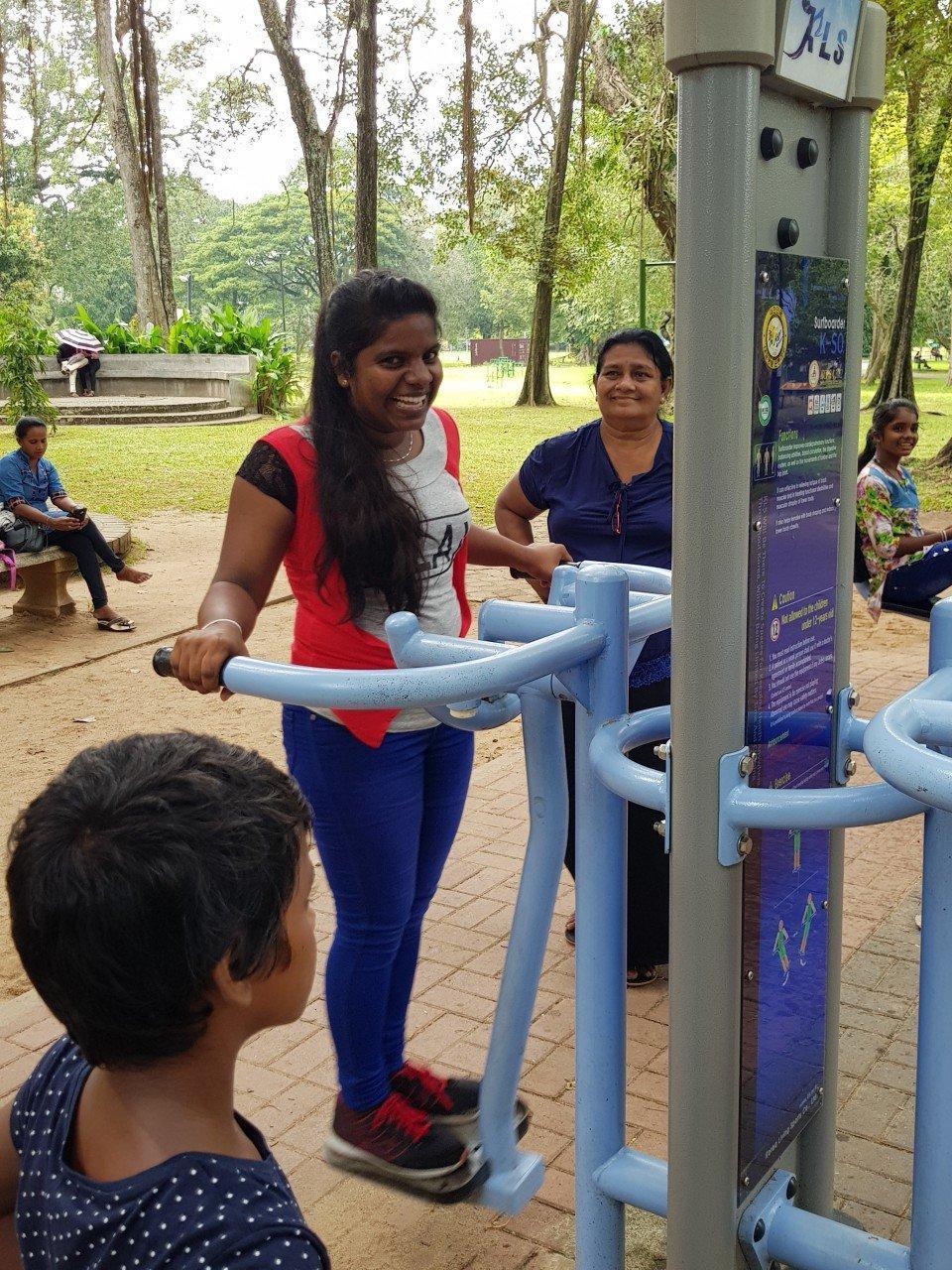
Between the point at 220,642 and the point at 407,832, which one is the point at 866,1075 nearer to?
the point at 407,832

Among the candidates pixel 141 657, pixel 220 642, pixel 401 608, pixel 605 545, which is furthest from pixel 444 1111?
pixel 141 657

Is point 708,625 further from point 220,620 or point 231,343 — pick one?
point 231,343

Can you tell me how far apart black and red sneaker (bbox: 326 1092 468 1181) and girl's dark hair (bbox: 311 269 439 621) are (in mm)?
934

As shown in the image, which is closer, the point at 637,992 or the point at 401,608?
the point at 401,608

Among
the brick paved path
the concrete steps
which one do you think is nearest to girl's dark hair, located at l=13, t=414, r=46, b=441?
the brick paved path

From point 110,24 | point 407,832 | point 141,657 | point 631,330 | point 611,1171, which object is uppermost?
point 110,24

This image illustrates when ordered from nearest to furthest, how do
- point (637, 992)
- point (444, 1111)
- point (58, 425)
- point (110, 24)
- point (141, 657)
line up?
point (444, 1111), point (637, 992), point (141, 657), point (58, 425), point (110, 24)

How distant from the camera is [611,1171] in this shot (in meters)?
1.81

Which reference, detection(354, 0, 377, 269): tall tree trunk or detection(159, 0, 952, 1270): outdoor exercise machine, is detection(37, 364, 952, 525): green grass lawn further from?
detection(159, 0, 952, 1270): outdoor exercise machine

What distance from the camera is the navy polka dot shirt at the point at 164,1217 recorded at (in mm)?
1059

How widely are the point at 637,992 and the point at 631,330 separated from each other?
5.66 ft

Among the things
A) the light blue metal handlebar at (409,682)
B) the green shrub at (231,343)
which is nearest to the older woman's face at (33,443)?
the light blue metal handlebar at (409,682)

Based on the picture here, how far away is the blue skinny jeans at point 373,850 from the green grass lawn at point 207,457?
9.71 metres

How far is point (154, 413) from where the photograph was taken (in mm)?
21500
